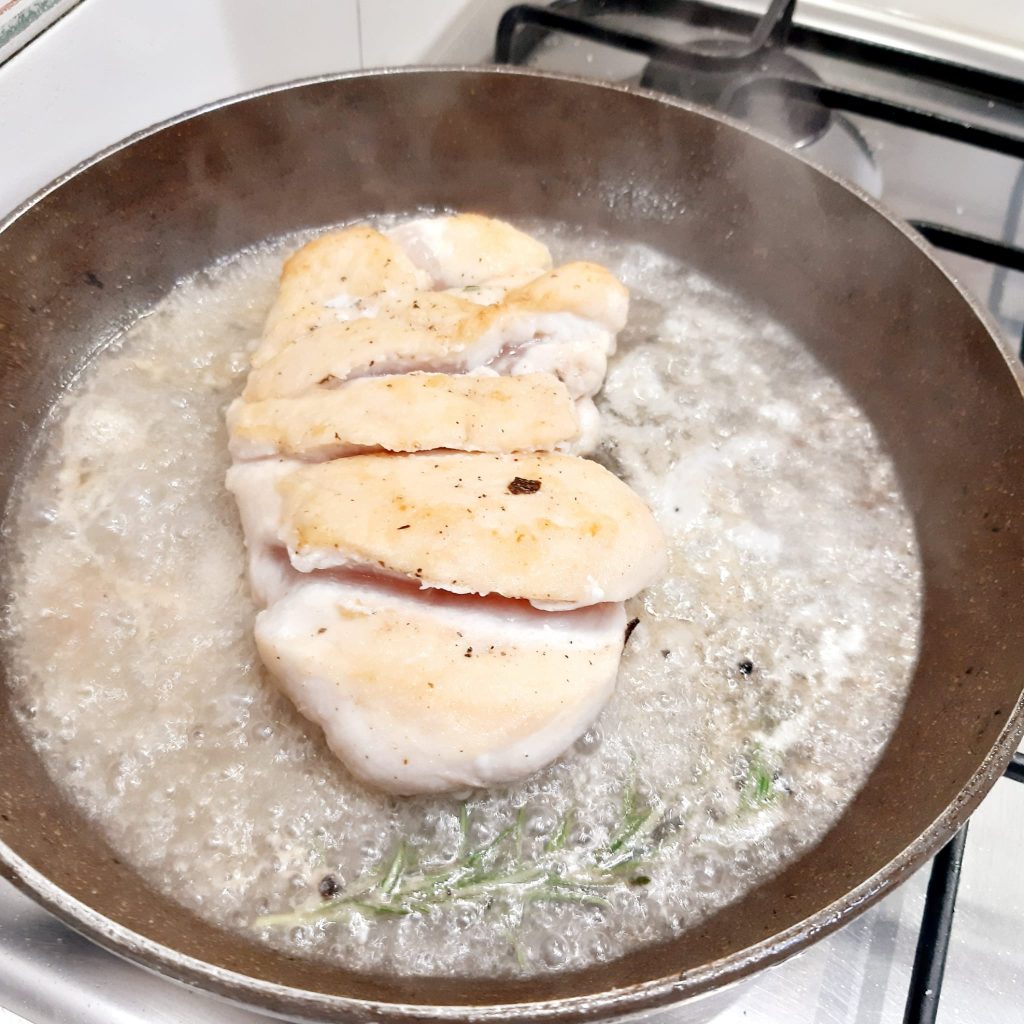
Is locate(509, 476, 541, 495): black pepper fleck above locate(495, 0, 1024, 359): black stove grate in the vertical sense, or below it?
below

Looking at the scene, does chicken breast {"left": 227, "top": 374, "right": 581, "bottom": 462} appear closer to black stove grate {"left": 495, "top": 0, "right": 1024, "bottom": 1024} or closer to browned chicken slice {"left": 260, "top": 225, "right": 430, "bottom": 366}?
browned chicken slice {"left": 260, "top": 225, "right": 430, "bottom": 366}

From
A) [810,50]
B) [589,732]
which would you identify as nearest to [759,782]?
[589,732]

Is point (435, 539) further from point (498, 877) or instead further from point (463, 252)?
point (463, 252)

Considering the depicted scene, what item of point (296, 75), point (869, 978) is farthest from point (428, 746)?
point (296, 75)

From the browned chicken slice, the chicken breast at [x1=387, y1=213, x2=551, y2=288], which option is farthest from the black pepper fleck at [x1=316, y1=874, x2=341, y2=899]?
the chicken breast at [x1=387, y1=213, x2=551, y2=288]

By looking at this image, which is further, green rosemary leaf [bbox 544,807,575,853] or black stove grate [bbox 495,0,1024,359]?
black stove grate [bbox 495,0,1024,359]

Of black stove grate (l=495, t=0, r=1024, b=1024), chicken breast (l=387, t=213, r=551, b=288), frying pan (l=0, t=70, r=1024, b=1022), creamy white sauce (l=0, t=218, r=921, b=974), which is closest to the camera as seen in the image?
frying pan (l=0, t=70, r=1024, b=1022)

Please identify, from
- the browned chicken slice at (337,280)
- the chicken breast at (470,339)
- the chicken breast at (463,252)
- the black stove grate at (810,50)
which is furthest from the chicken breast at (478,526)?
the black stove grate at (810,50)
